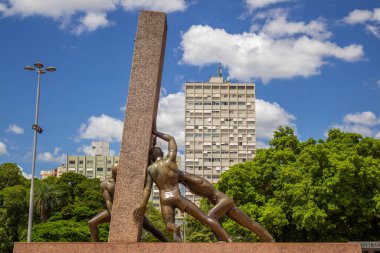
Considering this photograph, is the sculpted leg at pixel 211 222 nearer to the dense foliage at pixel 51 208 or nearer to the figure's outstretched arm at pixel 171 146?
the figure's outstretched arm at pixel 171 146

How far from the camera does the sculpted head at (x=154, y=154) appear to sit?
11719 mm

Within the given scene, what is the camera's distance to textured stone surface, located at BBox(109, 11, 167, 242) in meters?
11.1

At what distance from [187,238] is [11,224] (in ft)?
56.8

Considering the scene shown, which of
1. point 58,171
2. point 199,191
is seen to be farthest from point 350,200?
point 58,171

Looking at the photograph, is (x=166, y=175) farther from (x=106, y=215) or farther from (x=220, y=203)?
(x=106, y=215)

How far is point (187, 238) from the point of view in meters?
50.6

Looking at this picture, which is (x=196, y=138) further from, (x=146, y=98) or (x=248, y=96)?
(x=146, y=98)

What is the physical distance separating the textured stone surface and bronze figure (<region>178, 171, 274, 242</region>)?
3.35 feet

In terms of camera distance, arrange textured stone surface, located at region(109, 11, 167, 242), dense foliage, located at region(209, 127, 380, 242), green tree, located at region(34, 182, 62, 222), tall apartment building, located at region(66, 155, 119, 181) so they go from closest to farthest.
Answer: textured stone surface, located at region(109, 11, 167, 242), dense foliage, located at region(209, 127, 380, 242), green tree, located at region(34, 182, 62, 222), tall apartment building, located at region(66, 155, 119, 181)

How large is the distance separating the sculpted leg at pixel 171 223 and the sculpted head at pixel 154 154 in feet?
4.11

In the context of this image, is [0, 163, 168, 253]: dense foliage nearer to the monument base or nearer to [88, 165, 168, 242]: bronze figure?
[88, 165, 168, 242]: bronze figure

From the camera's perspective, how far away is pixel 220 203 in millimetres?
11305

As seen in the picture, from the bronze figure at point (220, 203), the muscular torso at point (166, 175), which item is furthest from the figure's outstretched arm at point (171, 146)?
the bronze figure at point (220, 203)

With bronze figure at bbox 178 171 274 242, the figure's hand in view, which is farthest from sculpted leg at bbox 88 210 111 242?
bronze figure at bbox 178 171 274 242
